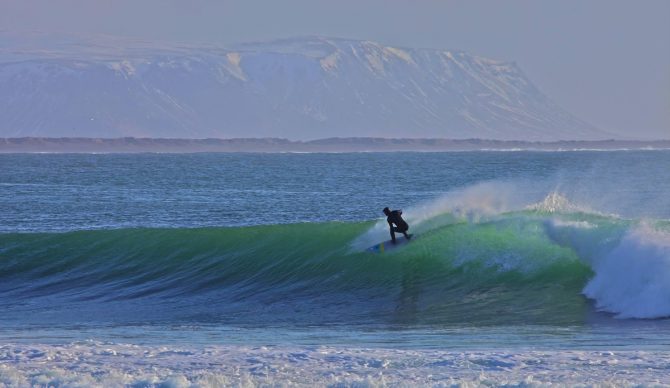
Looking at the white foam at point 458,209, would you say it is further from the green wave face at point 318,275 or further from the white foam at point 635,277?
the white foam at point 635,277

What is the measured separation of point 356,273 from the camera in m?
24.4

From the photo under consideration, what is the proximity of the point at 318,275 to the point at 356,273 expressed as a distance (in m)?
1.03

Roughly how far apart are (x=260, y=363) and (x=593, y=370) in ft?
→ 11.4

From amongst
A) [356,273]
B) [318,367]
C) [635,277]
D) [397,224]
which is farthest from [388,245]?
[318,367]

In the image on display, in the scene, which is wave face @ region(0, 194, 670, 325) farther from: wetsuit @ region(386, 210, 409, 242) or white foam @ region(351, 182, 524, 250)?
wetsuit @ region(386, 210, 409, 242)

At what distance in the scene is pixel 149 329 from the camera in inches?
715

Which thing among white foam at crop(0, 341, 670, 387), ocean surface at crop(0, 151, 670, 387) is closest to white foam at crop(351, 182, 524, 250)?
ocean surface at crop(0, 151, 670, 387)

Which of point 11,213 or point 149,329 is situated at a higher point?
point 11,213

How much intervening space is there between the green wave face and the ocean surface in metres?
0.05

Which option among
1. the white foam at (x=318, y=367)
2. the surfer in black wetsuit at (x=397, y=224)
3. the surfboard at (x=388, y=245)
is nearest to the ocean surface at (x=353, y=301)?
the white foam at (x=318, y=367)

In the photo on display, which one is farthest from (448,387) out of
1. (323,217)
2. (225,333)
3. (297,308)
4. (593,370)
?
(323,217)

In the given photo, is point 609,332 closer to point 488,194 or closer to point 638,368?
point 638,368

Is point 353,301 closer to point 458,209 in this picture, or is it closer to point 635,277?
point 635,277

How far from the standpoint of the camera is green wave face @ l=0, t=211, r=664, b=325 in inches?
790
